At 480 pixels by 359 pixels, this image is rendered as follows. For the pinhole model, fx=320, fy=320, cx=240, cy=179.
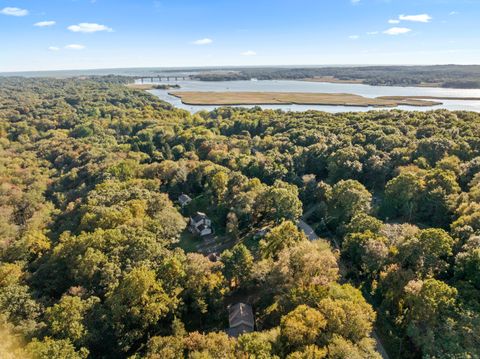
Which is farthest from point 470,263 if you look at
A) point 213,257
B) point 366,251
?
point 213,257

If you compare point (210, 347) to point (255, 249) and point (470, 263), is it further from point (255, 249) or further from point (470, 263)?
point (470, 263)

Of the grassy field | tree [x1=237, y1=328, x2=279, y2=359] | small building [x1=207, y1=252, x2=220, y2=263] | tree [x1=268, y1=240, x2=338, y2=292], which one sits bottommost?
small building [x1=207, y1=252, x2=220, y2=263]

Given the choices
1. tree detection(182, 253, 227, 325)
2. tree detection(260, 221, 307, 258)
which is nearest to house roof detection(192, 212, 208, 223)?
tree detection(260, 221, 307, 258)

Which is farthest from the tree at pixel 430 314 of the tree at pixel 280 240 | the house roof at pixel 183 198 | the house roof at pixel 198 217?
the house roof at pixel 183 198

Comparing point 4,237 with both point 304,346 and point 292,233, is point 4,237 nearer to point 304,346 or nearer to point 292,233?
point 292,233

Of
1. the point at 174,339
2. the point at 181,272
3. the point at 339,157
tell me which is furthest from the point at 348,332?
the point at 339,157

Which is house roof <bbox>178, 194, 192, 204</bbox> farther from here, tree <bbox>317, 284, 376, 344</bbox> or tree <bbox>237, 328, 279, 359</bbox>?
tree <bbox>317, 284, 376, 344</bbox>
